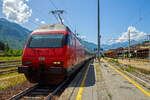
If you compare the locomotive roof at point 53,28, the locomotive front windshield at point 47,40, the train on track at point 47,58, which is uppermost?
the locomotive roof at point 53,28

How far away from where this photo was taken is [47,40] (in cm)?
650

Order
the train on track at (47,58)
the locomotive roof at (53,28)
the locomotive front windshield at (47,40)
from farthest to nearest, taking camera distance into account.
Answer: the locomotive roof at (53,28) < the locomotive front windshield at (47,40) < the train on track at (47,58)

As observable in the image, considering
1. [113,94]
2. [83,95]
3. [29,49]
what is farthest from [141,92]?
[29,49]

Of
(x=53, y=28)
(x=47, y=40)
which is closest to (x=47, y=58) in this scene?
(x=47, y=40)

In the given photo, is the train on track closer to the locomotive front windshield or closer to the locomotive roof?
the locomotive front windshield

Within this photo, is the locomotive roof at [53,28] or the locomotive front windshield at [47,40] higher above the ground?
the locomotive roof at [53,28]

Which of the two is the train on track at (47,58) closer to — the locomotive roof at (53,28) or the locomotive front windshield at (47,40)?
the locomotive front windshield at (47,40)

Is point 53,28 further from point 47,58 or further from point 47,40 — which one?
point 47,58

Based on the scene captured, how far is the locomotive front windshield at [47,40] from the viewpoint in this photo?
249 inches

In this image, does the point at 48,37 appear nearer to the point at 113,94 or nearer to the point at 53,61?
the point at 53,61

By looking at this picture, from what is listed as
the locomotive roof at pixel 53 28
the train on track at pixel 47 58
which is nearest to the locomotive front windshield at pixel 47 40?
the train on track at pixel 47 58

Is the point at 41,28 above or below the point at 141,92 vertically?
above

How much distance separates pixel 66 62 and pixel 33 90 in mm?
1900

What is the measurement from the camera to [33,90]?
5.86 meters
